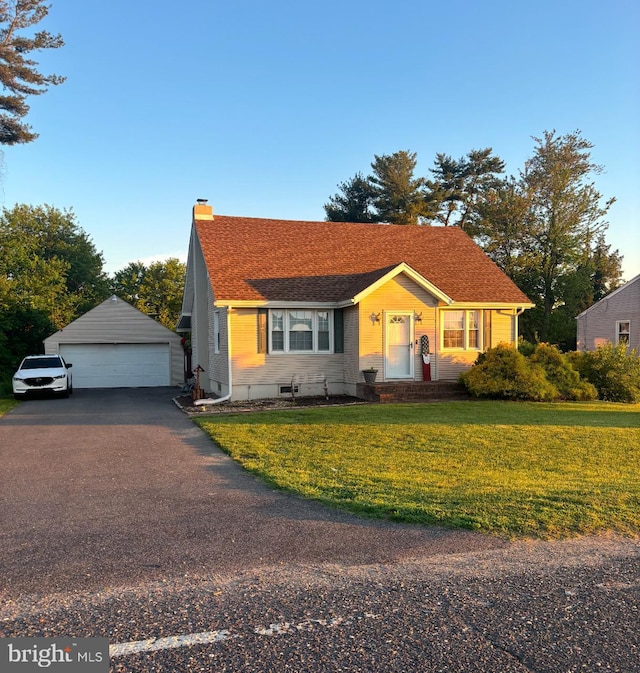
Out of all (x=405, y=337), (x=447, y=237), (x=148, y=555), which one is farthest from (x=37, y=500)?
(x=447, y=237)

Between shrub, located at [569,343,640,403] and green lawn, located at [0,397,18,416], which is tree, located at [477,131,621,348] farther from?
green lawn, located at [0,397,18,416]

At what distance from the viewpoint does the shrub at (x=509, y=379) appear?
16.3 metres

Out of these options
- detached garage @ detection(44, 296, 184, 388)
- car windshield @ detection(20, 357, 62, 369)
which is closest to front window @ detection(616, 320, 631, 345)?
detached garage @ detection(44, 296, 184, 388)

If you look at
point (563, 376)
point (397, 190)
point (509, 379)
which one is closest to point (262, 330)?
point (509, 379)

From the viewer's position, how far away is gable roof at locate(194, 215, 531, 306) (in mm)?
18281

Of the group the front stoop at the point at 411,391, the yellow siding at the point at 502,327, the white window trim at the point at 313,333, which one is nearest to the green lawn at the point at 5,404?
the white window trim at the point at 313,333

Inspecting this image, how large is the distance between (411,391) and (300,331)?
4098 mm

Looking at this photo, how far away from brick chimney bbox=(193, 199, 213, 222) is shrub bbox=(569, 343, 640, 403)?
1435 cm

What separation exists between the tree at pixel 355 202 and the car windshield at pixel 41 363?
86.3ft

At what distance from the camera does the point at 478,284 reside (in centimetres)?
2008

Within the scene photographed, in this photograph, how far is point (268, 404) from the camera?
16.4m

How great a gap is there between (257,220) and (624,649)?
2047 centimetres

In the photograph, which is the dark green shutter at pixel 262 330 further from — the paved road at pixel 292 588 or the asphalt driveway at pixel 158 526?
the paved road at pixel 292 588

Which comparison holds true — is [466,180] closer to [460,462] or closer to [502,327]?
[502,327]
